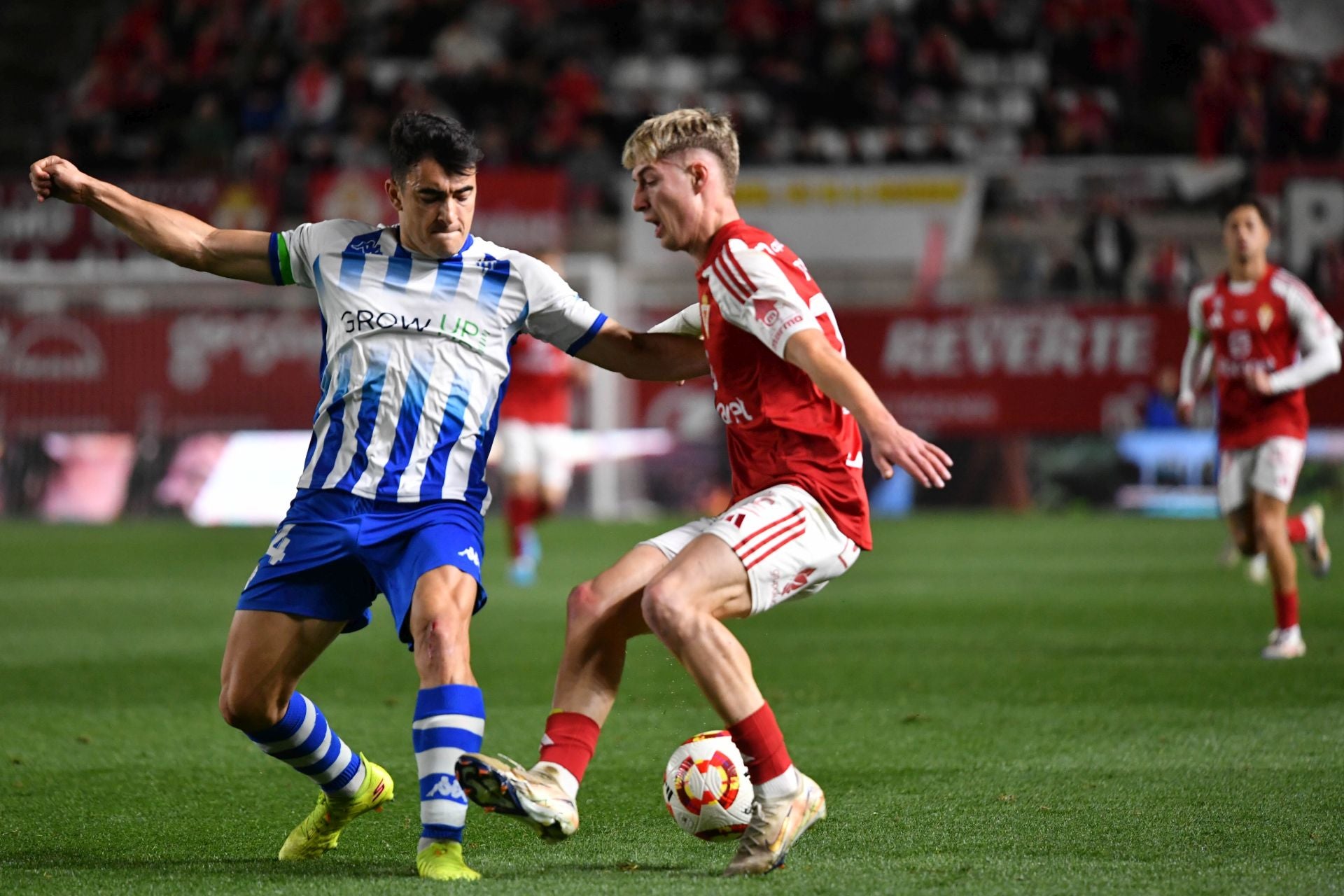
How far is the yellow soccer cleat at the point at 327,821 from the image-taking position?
14.8 feet

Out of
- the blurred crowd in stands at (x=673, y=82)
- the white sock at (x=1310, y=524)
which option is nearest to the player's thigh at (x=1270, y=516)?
the white sock at (x=1310, y=524)

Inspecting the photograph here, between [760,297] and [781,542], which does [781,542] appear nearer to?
[781,542]

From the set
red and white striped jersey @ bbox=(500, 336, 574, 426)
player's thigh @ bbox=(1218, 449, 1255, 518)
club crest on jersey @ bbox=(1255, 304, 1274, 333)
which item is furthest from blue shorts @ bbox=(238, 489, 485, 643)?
red and white striped jersey @ bbox=(500, 336, 574, 426)

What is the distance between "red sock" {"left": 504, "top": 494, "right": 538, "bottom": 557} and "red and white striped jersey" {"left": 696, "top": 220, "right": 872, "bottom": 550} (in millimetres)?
8732

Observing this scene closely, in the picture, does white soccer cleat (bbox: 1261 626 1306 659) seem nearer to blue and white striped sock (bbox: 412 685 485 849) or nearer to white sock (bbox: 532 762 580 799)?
white sock (bbox: 532 762 580 799)

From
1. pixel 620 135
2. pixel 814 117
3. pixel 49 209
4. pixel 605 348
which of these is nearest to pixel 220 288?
pixel 49 209

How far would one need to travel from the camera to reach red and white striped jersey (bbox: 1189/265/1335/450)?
28.5 feet

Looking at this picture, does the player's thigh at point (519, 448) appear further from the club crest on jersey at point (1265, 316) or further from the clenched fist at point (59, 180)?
the clenched fist at point (59, 180)

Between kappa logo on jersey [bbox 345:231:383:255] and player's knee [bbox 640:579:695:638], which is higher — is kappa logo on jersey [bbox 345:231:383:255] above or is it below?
above

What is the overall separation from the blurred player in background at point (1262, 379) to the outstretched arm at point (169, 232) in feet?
18.1

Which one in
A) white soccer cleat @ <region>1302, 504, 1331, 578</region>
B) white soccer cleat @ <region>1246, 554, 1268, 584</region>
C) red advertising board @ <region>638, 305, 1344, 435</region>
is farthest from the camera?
red advertising board @ <region>638, 305, 1344, 435</region>

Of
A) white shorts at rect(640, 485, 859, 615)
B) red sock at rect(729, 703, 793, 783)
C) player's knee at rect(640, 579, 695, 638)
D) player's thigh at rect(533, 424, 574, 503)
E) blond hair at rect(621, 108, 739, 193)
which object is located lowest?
player's thigh at rect(533, 424, 574, 503)

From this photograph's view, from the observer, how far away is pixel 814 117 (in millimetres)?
22938

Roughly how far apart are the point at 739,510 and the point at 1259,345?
211 inches
